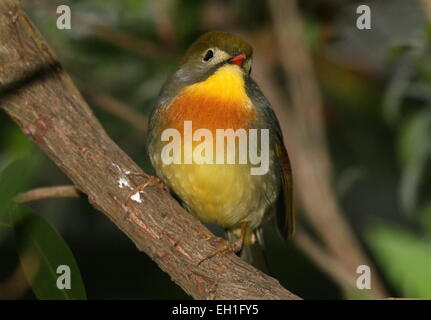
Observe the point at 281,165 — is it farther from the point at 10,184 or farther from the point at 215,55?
the point at 10,184

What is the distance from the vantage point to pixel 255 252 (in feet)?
13.3

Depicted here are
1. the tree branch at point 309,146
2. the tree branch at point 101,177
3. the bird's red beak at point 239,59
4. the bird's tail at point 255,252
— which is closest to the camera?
the tree branch at point 101,177

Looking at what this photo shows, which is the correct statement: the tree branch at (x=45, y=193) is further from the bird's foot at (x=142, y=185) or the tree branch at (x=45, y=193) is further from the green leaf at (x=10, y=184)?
the bird's foot at (x=142, y=185)

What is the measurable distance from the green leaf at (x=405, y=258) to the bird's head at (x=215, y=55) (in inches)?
51.5

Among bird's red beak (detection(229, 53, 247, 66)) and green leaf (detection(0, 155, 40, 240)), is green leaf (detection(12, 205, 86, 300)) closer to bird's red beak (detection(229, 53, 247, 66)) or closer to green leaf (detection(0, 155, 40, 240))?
green leaf (detection(0, 155, 40, 240))

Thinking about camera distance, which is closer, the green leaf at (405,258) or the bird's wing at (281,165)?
the green leaf at (405,258)

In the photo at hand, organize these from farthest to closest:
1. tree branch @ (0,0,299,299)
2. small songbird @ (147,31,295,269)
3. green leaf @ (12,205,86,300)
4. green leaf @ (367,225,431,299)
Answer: small songbird @ (147,31,295,269) → green leaf @ (12,205,86,300) → tree branch @ (0,0,299,299) → green leaf @ (367,225,431,299)

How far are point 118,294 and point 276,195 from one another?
1.44 meters

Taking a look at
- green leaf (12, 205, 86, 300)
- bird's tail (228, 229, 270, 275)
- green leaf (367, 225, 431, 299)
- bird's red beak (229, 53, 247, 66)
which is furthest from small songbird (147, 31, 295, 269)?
green leaf (367, 225, 431, 299)

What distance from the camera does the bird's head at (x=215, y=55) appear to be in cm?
357

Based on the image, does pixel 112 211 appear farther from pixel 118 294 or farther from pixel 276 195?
pixel 118 294

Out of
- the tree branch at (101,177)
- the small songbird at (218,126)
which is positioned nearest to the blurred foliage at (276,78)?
the small songbird at (218,126)

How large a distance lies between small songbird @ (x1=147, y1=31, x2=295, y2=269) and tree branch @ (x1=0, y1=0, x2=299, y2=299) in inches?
16.1

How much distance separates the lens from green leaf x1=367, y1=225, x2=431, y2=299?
2.36 meters
